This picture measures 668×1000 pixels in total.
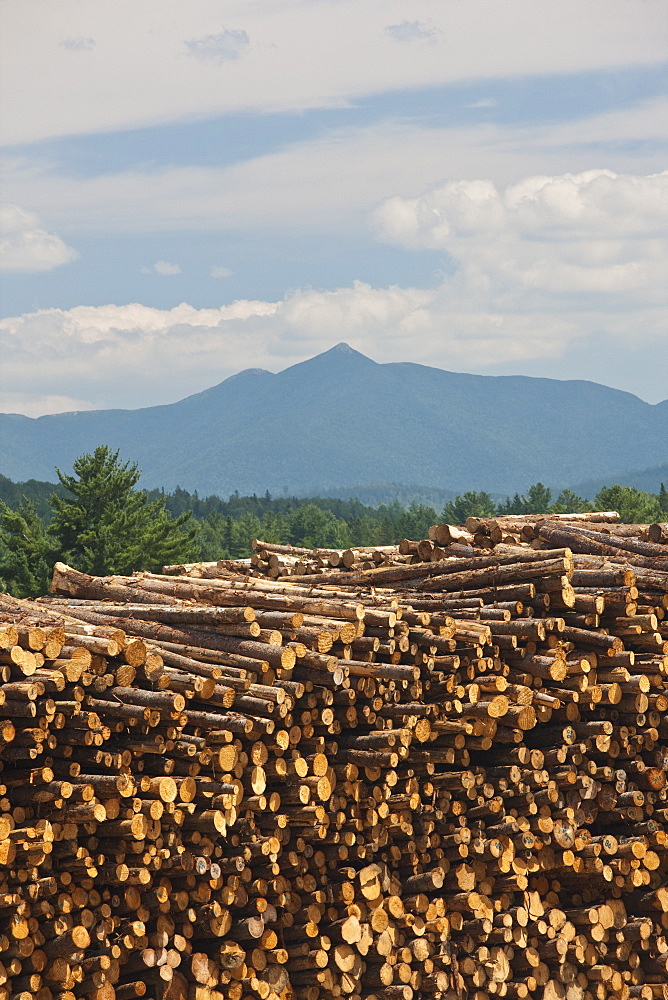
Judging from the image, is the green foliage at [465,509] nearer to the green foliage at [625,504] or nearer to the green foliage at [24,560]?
the green foliage at [625,504]

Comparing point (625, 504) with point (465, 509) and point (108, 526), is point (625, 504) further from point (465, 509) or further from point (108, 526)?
point (108, 526)

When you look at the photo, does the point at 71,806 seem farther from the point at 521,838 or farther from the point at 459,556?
the point at 459,556

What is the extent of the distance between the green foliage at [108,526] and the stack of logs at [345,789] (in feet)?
107

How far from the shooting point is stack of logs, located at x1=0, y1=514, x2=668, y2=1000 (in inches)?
348

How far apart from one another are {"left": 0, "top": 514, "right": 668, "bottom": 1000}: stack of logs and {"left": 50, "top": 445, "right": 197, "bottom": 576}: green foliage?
3248cm

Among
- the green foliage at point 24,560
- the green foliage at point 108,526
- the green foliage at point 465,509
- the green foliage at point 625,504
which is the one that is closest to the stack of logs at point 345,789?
the green foliage at point 108,526

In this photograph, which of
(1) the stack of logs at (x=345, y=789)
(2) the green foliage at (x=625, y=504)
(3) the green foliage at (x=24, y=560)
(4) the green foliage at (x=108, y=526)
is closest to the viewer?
(1) the stack of logs at (x=345, y=789)

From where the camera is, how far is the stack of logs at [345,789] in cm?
885

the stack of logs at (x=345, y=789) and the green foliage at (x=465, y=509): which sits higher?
the green foliage at (x=465, y=509)

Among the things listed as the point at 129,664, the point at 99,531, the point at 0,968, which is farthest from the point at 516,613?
the point at 99,531

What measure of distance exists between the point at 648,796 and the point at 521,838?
1.63 m

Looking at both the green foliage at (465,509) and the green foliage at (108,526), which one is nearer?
the green foliage at (108,526)

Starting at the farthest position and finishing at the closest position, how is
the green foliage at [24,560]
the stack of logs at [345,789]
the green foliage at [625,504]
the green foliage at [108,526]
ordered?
1. the green foliage at [625,504]
2. the green foliage at [24,560]
3. the green foliage at [108,526]
4. the stack of logs at [345,789]

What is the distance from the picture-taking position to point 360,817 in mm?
10422
